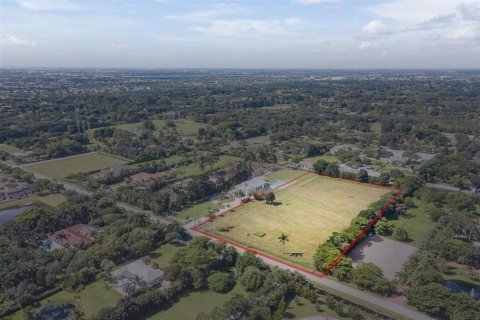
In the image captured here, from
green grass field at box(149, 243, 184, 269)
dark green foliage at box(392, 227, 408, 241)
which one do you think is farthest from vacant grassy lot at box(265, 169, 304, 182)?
green grass field at box(149, 243, 184, 269)

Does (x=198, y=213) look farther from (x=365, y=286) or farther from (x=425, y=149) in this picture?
(x=425, y=149)

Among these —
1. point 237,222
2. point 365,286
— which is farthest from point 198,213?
point 365,286

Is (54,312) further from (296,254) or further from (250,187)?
(250,187)

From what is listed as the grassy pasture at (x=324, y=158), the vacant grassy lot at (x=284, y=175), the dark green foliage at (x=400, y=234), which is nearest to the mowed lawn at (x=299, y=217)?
the vacant grassy lot at (x=284, y=175)

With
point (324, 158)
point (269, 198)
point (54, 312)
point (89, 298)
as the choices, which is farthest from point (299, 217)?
point (324, 158)

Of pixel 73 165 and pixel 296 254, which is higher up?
pixel 73 165

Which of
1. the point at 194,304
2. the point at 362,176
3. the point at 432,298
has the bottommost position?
the point at 194,304
